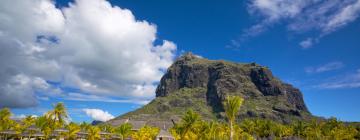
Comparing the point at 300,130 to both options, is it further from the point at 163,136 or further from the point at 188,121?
the point at 188,121

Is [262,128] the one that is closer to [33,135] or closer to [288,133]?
[288,133]

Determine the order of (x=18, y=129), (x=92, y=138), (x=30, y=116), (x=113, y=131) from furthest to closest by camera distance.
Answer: (x=113, y=131) < (x=30, y=116) < (x=92, y=138) < (x=18, y=129)

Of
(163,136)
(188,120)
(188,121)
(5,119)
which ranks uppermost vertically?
(5,119)

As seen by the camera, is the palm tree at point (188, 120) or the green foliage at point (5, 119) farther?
the green foliage at point (5, 119)

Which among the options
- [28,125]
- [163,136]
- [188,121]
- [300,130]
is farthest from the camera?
[300,130]

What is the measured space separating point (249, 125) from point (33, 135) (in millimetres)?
65292

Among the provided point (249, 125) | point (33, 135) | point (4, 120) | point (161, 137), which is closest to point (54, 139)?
point (33, 135)

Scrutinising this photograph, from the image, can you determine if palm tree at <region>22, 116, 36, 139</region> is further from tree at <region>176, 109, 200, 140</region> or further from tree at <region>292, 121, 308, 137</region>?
tree at <region>292, 121, 308, 137</region>

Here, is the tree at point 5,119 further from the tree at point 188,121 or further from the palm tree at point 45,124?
the tree at point 188,121

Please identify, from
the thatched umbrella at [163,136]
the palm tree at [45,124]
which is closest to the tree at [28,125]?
the palm tree at [45,124]

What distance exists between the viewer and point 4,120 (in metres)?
79.9

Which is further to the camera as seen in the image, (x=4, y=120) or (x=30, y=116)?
(x=30, y=116)

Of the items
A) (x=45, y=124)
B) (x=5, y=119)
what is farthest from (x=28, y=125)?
(x=45, y=124)

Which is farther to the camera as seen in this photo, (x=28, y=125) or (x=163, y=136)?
(x=163, y=136)
